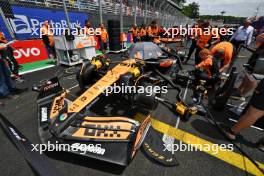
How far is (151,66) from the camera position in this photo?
367 cm

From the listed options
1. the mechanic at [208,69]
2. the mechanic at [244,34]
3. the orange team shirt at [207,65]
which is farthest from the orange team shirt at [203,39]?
the orange team shirt at [207,65]

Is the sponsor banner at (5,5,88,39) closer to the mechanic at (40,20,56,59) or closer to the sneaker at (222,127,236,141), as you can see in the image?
the mechanic at (40,20,56,59)

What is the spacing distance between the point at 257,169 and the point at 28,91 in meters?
5.28

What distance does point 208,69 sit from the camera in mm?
3906

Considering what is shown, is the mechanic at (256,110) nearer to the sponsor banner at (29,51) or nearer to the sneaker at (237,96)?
the sneaker at (237,96)

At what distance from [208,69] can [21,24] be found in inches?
319

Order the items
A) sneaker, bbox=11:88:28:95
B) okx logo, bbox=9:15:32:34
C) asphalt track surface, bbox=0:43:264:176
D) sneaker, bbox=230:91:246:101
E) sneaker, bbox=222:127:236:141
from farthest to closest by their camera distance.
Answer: okx logo, bbox=9:15:32:34 → sneaker, bbox=11:88:28:95 → sneaker, bbox=230:91:246:101 → sneaker, bbox=222:127:236:141 → asphalt track surface, bbox=0:43:264:176

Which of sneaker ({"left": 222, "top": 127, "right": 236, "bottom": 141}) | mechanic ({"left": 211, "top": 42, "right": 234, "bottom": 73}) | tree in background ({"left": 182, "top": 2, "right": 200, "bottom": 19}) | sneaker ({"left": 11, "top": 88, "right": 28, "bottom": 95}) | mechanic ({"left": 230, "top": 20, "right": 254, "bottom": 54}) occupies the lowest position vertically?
sneaker ({"left": 222, "top": 127, "right": 236, "bottom": 141})

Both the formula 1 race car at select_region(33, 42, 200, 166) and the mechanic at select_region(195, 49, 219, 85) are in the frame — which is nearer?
the formula 1 race car at select_region(33, 42, 200, 166)

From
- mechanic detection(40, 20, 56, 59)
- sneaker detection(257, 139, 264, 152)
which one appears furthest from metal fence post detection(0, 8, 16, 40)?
sneaker detection(257, 139, 264, 152)

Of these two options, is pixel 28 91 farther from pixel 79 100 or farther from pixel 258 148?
pixel 258 148

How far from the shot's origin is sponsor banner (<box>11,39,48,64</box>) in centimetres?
A: 637

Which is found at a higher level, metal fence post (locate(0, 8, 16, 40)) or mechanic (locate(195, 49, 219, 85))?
metal fence post (locate(0, 8, 16, 40))

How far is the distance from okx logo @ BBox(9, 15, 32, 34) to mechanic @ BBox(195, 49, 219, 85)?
7.77 metres
